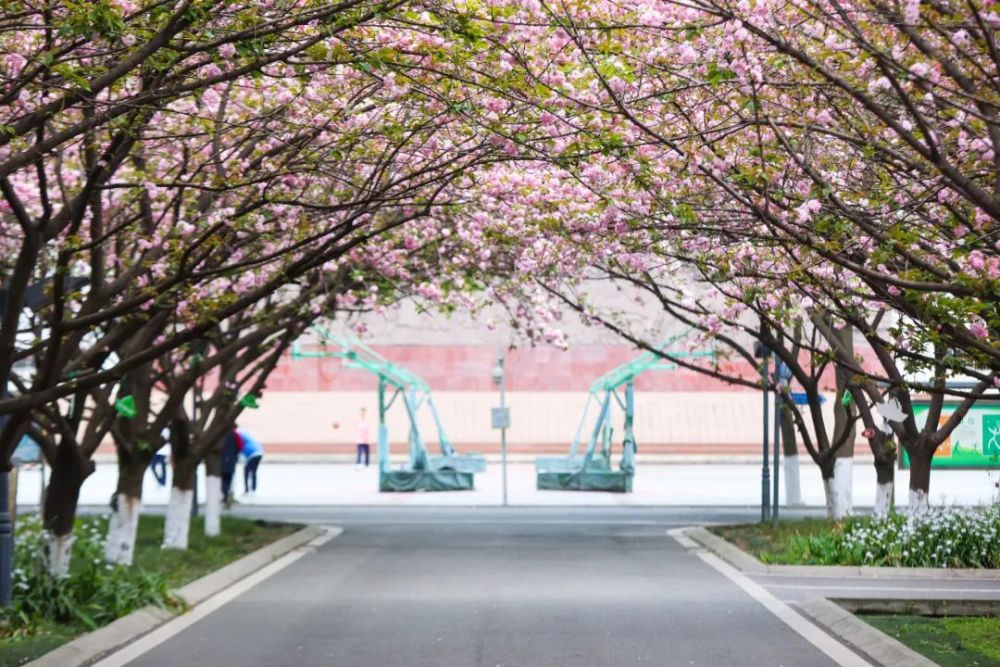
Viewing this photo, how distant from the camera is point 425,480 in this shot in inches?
1586

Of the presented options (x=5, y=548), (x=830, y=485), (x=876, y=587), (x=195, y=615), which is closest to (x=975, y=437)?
(x=830, y=485)

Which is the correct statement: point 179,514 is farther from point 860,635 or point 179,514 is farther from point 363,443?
point 363,443

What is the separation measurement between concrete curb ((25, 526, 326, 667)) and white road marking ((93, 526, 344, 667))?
8cm

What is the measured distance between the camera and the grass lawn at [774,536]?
18875mm

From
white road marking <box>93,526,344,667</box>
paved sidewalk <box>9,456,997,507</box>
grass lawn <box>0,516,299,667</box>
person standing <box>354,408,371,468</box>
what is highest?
person standing <box>354,408,371,468</box>

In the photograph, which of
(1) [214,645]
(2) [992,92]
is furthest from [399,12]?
(1) [214,645]

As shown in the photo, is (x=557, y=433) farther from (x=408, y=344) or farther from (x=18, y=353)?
(x=18, y=353)

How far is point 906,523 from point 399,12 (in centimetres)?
1162

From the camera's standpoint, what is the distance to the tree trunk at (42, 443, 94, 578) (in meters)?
15.2

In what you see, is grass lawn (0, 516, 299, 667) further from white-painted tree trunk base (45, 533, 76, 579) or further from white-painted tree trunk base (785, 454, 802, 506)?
white-painted tree trunk base (785, 454, 802, 506)

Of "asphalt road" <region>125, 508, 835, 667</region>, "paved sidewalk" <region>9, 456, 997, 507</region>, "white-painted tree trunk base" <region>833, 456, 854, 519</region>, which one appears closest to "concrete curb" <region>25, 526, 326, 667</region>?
"asphalt road" <region>125, 508, 835, 667</region>

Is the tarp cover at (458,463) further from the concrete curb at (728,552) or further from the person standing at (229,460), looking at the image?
the concrete curb at (728,552)

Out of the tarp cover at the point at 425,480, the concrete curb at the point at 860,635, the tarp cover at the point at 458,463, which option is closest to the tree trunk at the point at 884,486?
the concrete curb at the point at 860,635

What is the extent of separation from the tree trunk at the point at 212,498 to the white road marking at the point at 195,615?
173 centimetres
